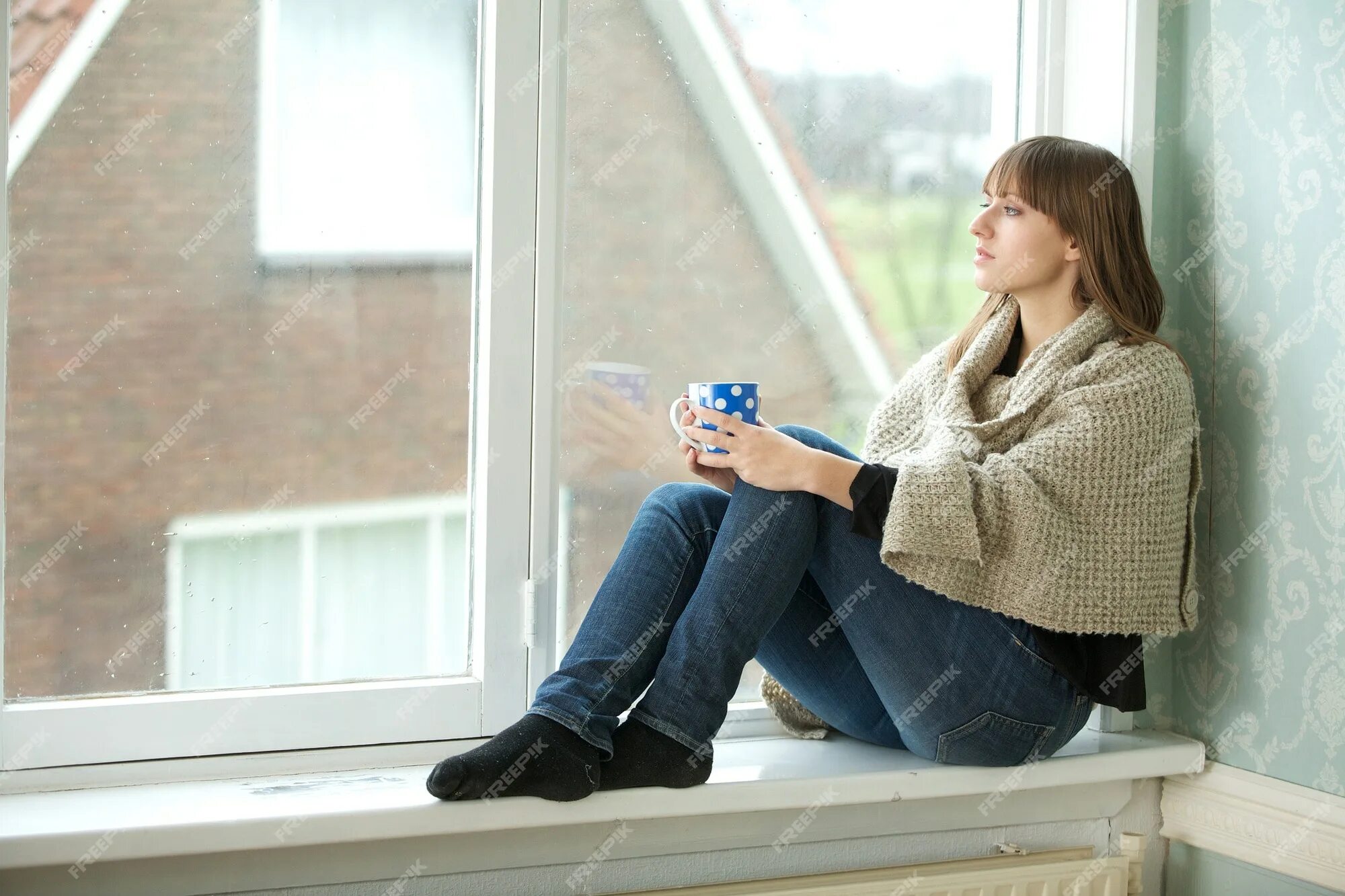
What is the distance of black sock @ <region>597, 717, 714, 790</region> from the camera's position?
4.41ft

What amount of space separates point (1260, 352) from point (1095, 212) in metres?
0.31

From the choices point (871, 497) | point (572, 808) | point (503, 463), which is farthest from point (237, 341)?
point (871, 497)

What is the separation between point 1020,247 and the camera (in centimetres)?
157

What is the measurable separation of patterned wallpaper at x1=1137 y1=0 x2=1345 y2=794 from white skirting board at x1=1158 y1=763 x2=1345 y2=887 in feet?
0.09

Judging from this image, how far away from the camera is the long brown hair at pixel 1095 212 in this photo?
1.56 m

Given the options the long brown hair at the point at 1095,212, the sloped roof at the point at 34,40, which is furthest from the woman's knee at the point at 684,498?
the sloped roof at the point at 34,40

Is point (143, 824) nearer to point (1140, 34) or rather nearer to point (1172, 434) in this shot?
point (1172, 434)

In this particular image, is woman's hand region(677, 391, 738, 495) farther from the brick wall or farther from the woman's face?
the woman's face

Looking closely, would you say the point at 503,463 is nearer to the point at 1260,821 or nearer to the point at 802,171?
the point at 802,171

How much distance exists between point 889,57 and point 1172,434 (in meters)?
0.74

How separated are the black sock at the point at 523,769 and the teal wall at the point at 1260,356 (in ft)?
3.17

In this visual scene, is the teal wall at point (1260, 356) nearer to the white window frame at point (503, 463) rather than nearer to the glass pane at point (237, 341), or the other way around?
the white window frame at point (503, 463)

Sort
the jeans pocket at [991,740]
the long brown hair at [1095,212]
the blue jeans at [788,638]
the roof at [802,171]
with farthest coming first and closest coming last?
the roof at [802,171], the long brown hair at [1095,212], the jeans pocket at [991,740], the blue jeans at [788,638]

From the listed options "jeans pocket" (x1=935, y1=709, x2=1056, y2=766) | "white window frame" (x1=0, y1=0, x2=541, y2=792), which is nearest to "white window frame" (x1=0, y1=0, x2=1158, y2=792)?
"white window frame" (x1=0, y1=0, x2=541, y2=792)
